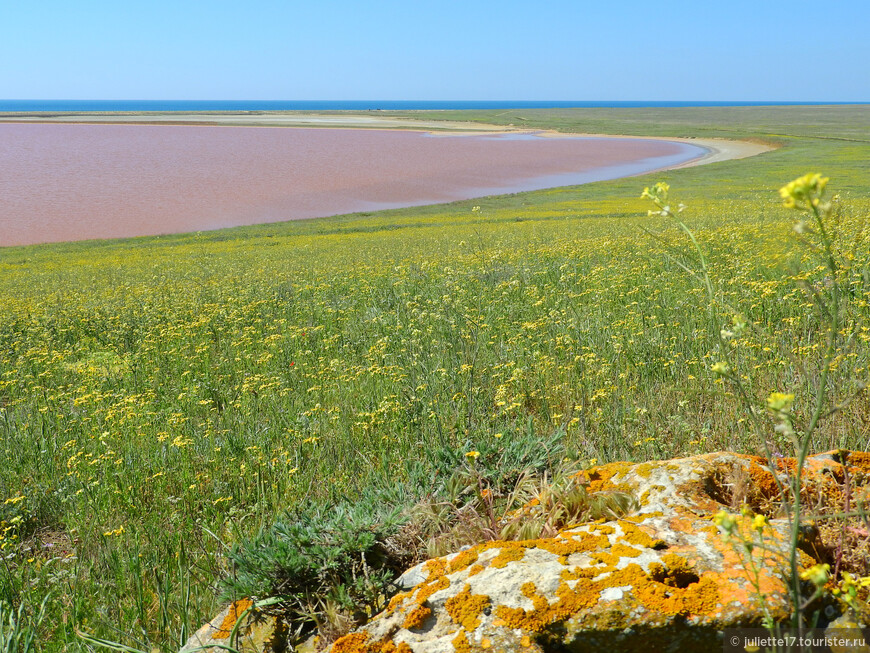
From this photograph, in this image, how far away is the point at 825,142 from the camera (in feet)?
178

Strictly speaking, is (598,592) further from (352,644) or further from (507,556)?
(352,644)

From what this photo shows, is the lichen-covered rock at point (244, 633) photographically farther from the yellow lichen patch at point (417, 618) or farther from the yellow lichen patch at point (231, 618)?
the yellow lichen patch at point (417, 618)

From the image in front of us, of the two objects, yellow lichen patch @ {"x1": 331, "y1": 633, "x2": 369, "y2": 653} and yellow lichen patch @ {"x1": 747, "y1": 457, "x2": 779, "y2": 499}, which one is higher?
yellow lichen patch @ {"x1": 747, "y1": 457, "x2": 779, "y2": 499}

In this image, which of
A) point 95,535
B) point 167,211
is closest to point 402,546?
point 95,535

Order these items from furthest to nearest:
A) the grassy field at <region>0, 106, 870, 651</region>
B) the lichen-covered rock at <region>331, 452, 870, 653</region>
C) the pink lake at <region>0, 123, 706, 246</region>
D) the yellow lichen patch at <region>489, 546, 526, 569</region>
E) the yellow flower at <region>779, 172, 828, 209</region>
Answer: the pink lake at <region>0, 123, 706, 246</region> → the grassy field at <region>0, 106, 870, 651</region> → the yellow lichen patch at <region>489, 546, 526, 569</region> → the lichen-covered rock at <region>331, 452, 870, 653</region> → the yellow flower at <region>779, 172, 828, 209</region>

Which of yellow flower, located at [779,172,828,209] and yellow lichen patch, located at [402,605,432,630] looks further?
yellow lichen patch, located at [402,605,432,630]

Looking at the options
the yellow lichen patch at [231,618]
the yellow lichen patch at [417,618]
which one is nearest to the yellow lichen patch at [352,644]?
the yellow lichen patch at [417,618]

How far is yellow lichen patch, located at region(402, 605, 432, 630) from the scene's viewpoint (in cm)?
211

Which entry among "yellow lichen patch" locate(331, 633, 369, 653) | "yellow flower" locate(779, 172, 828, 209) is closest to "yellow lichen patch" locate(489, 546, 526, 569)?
"yellow lichen patch" locate(331, 633, 369, 653)

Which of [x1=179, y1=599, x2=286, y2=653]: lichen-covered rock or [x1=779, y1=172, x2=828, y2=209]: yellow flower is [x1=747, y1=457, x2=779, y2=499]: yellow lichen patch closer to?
[x1=779, y1=172, x2=828, y2=209]: yellow flower

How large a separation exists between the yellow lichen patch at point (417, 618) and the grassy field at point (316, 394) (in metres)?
1.04

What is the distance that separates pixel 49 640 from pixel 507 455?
88.6 inches

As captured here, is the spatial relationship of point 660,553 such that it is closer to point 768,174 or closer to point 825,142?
point 768,174

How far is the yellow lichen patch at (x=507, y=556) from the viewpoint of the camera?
2.23 metres
